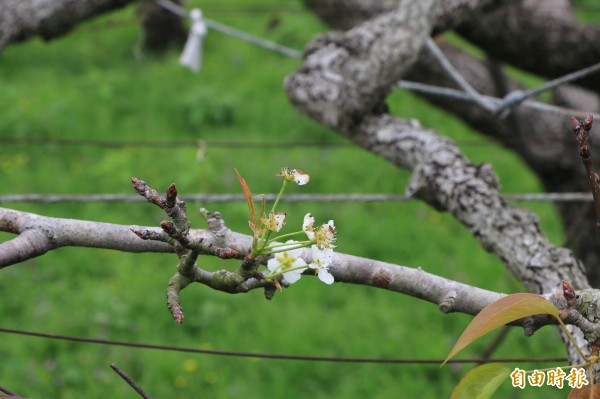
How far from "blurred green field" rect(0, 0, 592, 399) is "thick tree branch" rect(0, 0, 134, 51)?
691 mm

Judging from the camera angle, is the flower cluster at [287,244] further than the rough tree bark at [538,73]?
No

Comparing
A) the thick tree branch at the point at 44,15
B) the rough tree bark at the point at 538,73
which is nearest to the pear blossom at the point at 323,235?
the thick tree branch at the point at 44,15

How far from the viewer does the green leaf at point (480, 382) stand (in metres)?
0.77

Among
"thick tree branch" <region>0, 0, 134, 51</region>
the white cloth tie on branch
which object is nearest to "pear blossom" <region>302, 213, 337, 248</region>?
"thick tree branch" <region>0, 0, 134, 51</region>

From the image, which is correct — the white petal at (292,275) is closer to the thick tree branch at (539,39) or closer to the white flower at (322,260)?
the white flower at (322,260)

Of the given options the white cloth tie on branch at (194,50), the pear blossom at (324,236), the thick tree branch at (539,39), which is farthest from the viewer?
the thick tree branch at (539,39)

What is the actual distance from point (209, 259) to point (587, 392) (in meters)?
3.08

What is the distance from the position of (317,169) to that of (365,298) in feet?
3.61

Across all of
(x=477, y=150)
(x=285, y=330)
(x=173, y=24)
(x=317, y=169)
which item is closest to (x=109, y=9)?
(x=285, y=330)

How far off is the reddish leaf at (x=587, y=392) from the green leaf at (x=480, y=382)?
67 millimetres

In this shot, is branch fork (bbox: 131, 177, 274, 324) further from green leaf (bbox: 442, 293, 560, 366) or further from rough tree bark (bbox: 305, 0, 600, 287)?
rough tree bark (bbox: 305, 0, 600, 287)

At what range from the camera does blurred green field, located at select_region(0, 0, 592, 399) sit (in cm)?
320

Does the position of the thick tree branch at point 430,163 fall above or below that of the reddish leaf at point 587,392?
below

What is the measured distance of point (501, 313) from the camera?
0.70 meters
